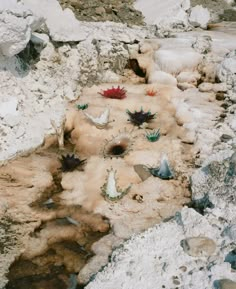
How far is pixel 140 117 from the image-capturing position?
25.1 feet

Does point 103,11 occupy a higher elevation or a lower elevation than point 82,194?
higher

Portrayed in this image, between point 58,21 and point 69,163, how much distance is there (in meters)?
3.32

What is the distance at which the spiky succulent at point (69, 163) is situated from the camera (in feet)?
22.4

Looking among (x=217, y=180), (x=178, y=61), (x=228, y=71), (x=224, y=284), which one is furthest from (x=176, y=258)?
(x=178, y=61)

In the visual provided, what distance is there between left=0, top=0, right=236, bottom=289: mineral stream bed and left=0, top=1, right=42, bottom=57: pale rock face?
0.9 inches

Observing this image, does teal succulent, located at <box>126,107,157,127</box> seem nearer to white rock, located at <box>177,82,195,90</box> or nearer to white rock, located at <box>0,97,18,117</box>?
white rock, located at <box>177,82,195,90</box>

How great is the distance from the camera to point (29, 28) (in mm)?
7477

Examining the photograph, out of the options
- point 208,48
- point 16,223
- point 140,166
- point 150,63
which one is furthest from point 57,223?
point 208,48

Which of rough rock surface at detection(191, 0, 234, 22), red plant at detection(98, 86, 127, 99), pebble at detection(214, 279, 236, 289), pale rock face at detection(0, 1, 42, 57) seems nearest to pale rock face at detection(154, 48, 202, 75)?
red plant at detection(98, 86, 127, 99)

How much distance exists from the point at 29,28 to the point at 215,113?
312 cm

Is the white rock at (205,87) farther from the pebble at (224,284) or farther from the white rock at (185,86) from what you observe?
Result: the pebble at (224,284)

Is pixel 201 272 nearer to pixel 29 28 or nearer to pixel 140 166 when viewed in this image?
pixel 140 166

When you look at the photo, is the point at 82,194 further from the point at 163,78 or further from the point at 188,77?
the point at 188,77

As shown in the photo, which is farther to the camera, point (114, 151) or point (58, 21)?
point (58, 21)
